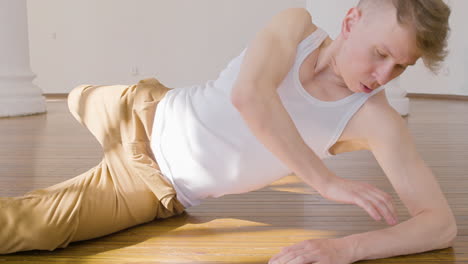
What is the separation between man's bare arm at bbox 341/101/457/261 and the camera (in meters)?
1.46

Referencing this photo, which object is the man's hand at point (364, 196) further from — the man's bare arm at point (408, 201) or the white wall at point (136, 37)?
the white wall at point (136, 37)

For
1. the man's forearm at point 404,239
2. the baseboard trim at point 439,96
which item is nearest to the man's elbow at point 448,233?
the man's forearm at point 404,239

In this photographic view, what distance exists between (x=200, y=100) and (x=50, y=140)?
240 cm

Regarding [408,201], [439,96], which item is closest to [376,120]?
[408,201]

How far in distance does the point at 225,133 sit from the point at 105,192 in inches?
16.5

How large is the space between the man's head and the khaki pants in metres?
0.72

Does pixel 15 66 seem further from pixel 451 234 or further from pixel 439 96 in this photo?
pixel 439 96

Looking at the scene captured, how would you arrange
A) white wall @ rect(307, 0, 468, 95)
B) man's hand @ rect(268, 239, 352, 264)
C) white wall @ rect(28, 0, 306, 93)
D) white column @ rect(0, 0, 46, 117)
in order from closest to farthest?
man's hand @ rect(268, 239, 352, 264) → white column @ rect(0, 0, 46, 117) → white wall @ rect(307, 0, 468, 95) → white wall @ rect(28, 0, 306, 93)

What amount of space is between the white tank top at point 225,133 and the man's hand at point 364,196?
26 cm

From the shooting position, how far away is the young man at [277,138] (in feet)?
4.32

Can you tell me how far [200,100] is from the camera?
5.58 ft

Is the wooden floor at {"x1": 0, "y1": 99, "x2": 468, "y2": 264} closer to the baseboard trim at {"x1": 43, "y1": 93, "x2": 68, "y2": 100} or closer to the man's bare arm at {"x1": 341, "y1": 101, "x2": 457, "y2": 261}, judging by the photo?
the man's bare arm at {"x1": 341, "y1": 101, "x2": 457, "y2": 261}

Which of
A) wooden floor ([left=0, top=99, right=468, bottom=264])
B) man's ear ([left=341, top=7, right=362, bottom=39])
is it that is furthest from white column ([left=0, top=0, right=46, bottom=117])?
man's ear ([left=341, top=7, right=362, bottom=39])

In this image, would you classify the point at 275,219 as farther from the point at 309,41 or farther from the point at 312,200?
the point at 309,41
